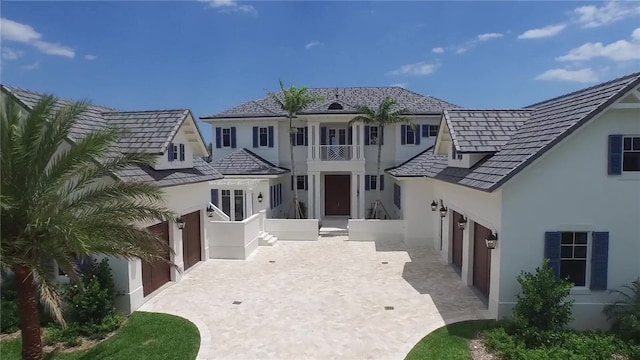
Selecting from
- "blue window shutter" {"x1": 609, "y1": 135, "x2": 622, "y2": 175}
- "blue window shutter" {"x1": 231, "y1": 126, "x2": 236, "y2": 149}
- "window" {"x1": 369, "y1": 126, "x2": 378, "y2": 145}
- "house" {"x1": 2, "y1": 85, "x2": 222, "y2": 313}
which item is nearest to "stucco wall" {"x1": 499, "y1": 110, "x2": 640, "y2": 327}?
"blue window shutter" {"x1": 609, "y1": 135, "x2": 622, "y2": 175}

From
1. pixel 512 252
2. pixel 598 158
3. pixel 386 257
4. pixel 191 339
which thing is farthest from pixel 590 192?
pixel 191 339

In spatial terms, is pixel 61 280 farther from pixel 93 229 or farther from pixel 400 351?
pixel 400 351

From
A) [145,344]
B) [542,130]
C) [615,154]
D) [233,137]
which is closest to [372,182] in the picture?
[233,137]

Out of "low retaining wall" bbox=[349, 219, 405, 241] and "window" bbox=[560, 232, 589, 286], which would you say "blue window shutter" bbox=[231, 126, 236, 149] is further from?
"window" bbox=[560, 232, 589, 286]

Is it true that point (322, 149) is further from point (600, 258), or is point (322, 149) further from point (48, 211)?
point (48, 211)

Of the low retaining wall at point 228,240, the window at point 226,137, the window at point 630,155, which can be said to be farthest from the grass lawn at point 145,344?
the window at point 226,137

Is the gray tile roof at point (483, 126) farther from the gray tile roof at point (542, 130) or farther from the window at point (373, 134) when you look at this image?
the window at point (373, 134)
